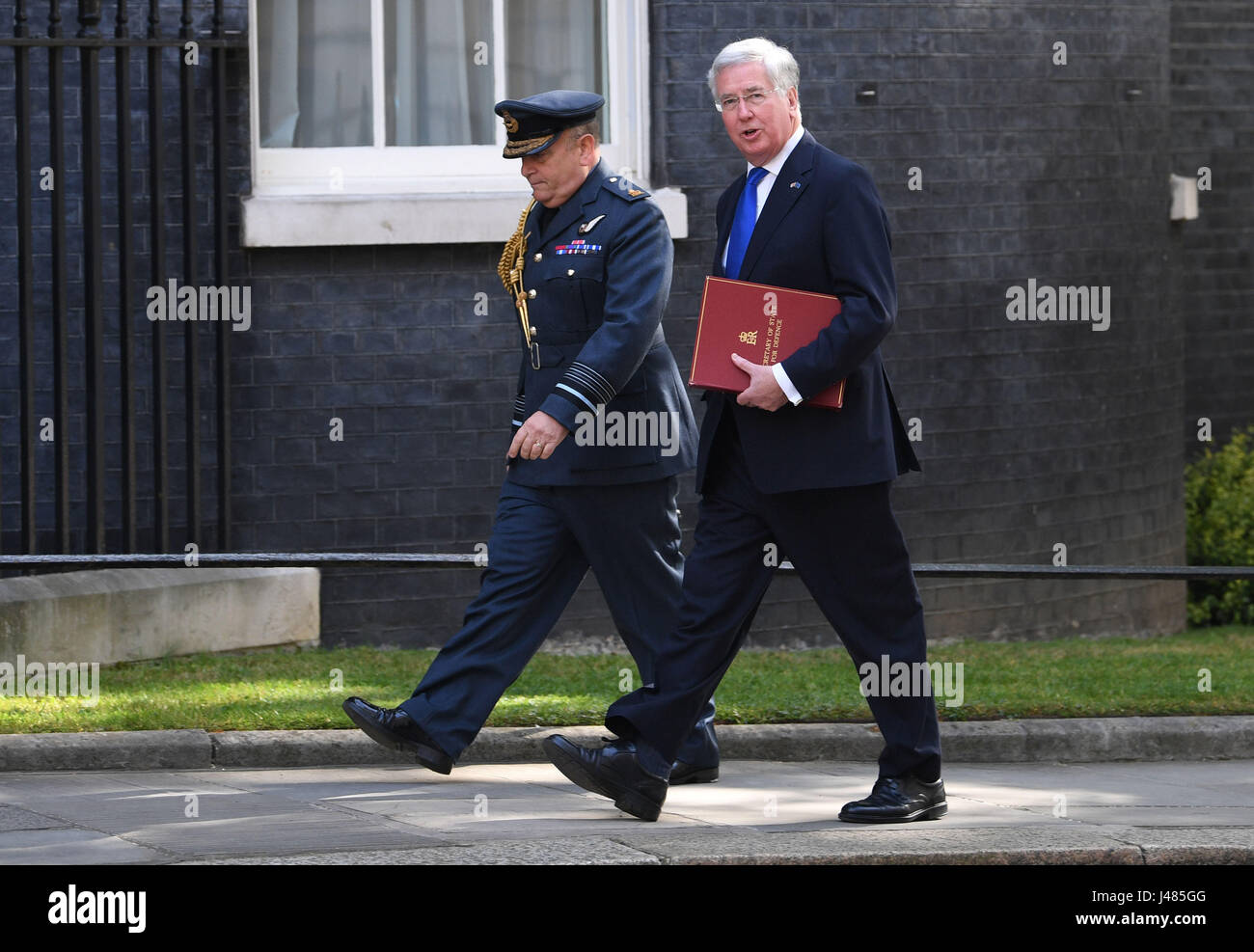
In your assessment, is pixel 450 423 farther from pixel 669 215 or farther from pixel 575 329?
pixel 575 329

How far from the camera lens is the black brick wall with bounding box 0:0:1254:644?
30.6 feet

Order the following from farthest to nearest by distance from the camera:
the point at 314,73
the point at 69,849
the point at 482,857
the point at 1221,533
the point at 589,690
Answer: the point at 1221,533, the point at 314,73, the point at 589,690, the point at 69,849, the point at 482,857

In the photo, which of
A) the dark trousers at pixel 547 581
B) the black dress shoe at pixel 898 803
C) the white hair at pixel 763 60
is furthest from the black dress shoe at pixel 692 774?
the white hair at pixel 763 60

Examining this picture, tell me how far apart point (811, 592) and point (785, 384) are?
0.63m

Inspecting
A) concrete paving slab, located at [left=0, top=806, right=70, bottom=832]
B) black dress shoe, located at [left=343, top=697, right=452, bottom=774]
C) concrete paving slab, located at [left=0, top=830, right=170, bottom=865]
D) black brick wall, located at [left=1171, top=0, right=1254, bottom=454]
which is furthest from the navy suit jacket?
black brick wall, located at [left=1171, top=0, right=1254, bottom=454]

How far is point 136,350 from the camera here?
907cm

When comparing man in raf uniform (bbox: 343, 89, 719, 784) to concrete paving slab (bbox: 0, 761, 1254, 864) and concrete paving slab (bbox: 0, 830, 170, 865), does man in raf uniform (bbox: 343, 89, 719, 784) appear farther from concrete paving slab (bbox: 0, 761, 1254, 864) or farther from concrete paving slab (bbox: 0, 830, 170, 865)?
concrete paving slab (bbox: 0, 830, 170, 865)

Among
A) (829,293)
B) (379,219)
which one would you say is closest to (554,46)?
(379,219)

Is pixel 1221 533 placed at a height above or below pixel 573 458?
below

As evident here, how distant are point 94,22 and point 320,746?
11.5ft

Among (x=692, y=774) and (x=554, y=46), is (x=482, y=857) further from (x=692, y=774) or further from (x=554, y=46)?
(x=554, y=46)

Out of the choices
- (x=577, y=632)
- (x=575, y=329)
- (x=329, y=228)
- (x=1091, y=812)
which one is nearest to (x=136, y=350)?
(x=329, y=228)

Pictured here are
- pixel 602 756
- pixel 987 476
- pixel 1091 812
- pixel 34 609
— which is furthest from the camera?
pixel 987 476

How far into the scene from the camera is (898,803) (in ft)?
19.0
